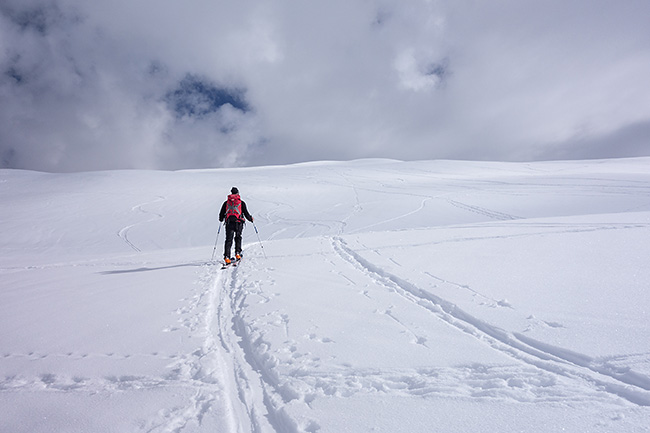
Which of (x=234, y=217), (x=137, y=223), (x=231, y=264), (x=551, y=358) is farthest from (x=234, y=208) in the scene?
(x=137, y=223)

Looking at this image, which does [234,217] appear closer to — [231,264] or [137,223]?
[231,264]

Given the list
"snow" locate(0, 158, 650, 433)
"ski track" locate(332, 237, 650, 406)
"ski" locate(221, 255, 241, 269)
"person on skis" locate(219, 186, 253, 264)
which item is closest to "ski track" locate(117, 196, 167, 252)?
"snow" locate(0, 158, 650, 433)

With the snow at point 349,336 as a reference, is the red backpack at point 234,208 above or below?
above

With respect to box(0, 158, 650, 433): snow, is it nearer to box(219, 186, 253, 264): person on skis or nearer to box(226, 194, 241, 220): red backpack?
box(219, 186, 253, 264): person on skis

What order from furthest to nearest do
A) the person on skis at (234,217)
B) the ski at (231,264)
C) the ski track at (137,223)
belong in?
the ski track at (137,223) < the person on skis at (234,217) < the ski at (231,264)

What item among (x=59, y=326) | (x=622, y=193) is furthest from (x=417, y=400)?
(x=622, y=193)

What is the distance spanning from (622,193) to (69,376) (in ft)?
87.0

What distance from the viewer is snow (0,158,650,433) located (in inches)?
106

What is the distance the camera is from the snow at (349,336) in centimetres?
269

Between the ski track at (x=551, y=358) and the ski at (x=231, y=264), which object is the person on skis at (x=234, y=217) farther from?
the ski track at (x=551, y=358)

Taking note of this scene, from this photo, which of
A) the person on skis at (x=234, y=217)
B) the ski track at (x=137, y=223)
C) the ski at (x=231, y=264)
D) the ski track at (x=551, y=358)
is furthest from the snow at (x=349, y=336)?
the ski track at (x=137, y=223)

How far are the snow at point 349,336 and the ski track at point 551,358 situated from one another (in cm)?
2

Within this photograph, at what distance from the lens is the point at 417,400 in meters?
2.77

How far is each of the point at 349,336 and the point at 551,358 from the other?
226 centimetres
